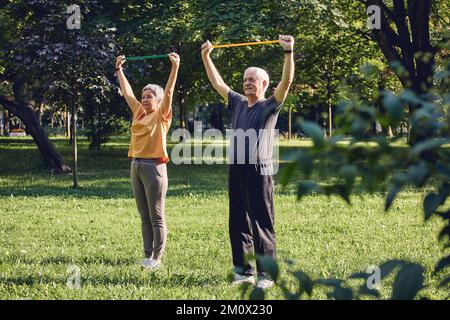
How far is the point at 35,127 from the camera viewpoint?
20.1 metres

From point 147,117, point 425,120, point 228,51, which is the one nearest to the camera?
point 425,120

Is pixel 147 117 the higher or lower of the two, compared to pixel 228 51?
lower

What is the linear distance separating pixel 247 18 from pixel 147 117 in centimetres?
1132

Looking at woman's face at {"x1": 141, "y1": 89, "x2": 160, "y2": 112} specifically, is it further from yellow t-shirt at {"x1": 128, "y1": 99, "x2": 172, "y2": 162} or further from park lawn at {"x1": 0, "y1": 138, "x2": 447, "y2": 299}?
park lawn at {"x1": 0, "y1": 138, "x2": 447, "y2": 299}

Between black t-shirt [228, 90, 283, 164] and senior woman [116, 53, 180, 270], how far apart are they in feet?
3.43

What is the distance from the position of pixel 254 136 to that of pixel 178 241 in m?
3.15

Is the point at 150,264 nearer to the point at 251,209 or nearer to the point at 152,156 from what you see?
the point at 152,156

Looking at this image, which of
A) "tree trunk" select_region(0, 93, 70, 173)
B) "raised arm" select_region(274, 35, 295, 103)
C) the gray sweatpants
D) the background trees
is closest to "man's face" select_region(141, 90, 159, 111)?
the gray sweatpants

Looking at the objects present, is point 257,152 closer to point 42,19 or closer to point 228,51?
point 42,19

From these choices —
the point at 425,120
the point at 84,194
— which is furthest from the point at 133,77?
the point at 425,120

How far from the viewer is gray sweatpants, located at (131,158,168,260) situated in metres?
6.71

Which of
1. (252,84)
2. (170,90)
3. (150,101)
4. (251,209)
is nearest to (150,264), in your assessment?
(251,209)

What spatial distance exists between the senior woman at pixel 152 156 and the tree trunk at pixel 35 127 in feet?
43.9

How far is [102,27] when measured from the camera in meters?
16.0
